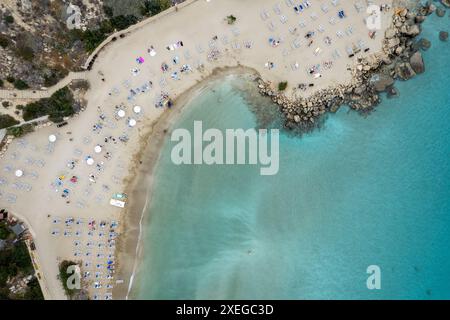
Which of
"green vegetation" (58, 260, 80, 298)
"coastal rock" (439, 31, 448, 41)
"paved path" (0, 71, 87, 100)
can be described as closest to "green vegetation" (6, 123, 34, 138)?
"paved path" (0, 71, 87, 100)

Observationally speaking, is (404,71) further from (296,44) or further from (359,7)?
(296,44)

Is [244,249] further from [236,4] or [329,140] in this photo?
[236,4]

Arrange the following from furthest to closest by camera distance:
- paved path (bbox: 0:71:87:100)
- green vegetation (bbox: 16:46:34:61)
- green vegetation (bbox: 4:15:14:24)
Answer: paved path (bbox: 0:71:87:100), green vegetation (bbox: 16:46:34:61), green vegetation (bbox: 4:15:14:24)

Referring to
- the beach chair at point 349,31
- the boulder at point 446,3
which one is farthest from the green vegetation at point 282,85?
the boulder at point 446,3

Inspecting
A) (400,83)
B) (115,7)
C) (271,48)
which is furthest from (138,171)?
(400,83)

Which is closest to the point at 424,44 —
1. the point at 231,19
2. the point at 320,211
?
the point at 231,19

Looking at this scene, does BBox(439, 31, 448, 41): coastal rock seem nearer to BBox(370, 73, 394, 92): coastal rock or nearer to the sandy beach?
BBox(370, 73, 394, 92): coastal rock
